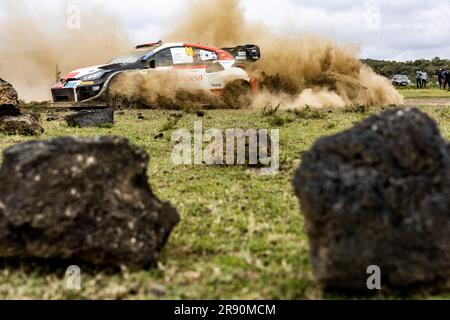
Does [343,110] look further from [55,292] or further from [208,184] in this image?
[55,292]

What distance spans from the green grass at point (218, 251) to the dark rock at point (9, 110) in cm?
570

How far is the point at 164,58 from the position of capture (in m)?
20.1

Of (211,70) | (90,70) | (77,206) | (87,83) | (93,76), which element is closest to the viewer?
(77,206)

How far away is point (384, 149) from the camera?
13.8ft

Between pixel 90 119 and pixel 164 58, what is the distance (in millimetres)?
5710

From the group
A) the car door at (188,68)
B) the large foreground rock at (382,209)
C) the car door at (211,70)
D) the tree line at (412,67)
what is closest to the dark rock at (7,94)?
the car door at (188,68)

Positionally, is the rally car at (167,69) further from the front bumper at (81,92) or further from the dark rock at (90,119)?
the dark rock at (90,119)

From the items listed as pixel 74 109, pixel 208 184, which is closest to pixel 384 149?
pixel 208 184

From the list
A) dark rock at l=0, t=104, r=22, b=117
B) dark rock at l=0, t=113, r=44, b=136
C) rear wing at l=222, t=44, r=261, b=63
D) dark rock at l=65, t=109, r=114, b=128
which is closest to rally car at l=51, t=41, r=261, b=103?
rear wing at l=222, t=44, r=261, b=63

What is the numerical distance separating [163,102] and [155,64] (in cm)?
119

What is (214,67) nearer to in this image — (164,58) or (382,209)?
(164,58)

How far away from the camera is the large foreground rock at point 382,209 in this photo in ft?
13.3

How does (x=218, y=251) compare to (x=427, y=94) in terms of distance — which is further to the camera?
(x=427, y=94)

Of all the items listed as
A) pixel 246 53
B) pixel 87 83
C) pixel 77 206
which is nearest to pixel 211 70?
pixel 246 53
